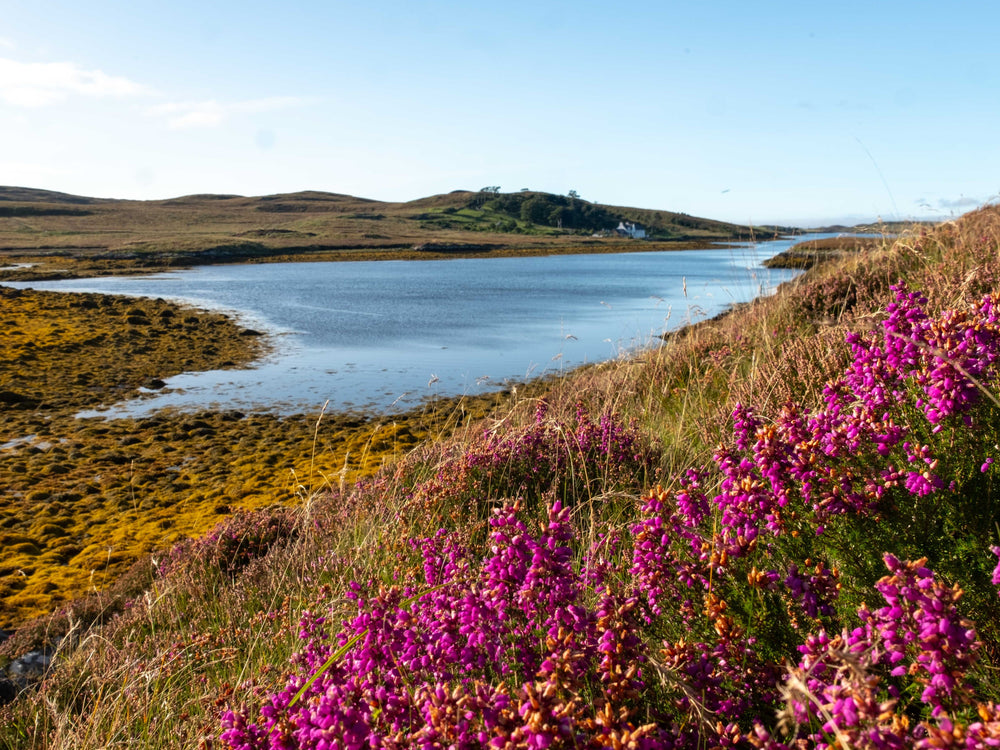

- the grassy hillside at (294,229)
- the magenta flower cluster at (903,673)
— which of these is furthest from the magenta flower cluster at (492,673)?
the grassy hillside at (294,229)

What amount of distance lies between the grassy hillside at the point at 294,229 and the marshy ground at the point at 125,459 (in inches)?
911

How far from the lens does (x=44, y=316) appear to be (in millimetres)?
25000

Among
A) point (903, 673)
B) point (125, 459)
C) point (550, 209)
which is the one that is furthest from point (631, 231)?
point (903, 673)

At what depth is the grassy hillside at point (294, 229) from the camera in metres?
67.2

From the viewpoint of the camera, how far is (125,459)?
448 inches

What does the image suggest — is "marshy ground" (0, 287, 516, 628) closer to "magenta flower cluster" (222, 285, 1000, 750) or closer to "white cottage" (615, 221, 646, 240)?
"magenta flower cluster" (222, 285, 1000, 750)

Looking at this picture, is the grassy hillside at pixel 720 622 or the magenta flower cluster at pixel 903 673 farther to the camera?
the grassy hillside at pixel 720 622

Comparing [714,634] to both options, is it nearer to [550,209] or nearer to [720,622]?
[720,622]

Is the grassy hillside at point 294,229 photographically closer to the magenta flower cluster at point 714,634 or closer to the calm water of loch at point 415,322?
the calm water of loch at point 415,322

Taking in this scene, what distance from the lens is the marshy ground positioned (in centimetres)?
798

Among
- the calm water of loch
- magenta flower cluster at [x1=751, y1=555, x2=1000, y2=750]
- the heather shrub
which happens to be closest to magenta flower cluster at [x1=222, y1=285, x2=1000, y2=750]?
magenta flower cluster at [x1=751, y1=555, x2=1000, y2=750]

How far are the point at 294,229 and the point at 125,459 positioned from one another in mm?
103881

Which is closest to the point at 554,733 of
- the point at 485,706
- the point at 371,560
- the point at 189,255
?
the point at 485,706

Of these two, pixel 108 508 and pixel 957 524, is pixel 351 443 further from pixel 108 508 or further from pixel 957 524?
pixel 957 524
